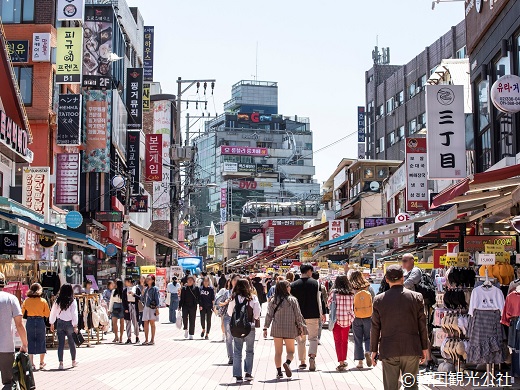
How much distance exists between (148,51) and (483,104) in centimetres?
4644

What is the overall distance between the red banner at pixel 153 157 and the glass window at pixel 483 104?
109 feet

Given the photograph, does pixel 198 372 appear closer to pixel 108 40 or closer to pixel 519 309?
pixel 519 309

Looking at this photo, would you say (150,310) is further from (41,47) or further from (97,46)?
(97,46)

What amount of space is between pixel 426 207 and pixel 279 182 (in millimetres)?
117904

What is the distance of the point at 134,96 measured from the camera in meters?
47.3

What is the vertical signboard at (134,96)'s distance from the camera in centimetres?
4712

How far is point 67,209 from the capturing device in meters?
35.7

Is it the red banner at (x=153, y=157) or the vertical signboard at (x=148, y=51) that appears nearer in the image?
the red banner at (x=153, y=157)

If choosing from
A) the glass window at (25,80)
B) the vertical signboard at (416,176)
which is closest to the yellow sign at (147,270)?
the glass window at (25,80)

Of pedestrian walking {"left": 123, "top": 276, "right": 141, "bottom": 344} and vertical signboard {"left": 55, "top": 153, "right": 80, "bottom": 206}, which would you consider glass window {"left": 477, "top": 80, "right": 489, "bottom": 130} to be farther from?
vertical signboard {"left": 55, "top": 153, "right": 80, "bottom": 206}

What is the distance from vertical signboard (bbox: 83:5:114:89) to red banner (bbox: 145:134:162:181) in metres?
15.4

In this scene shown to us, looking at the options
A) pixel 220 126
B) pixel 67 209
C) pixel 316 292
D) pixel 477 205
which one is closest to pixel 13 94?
pixel 67 209

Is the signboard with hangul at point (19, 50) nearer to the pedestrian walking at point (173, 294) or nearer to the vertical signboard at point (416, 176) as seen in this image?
the pedestrian walking at point (173, 294)

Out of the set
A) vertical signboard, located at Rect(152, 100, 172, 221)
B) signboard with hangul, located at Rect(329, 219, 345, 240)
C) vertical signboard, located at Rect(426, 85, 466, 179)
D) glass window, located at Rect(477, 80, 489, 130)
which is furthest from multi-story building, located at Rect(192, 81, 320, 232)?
vertical signboard, located at Rect(426, 85, 466, 179)
